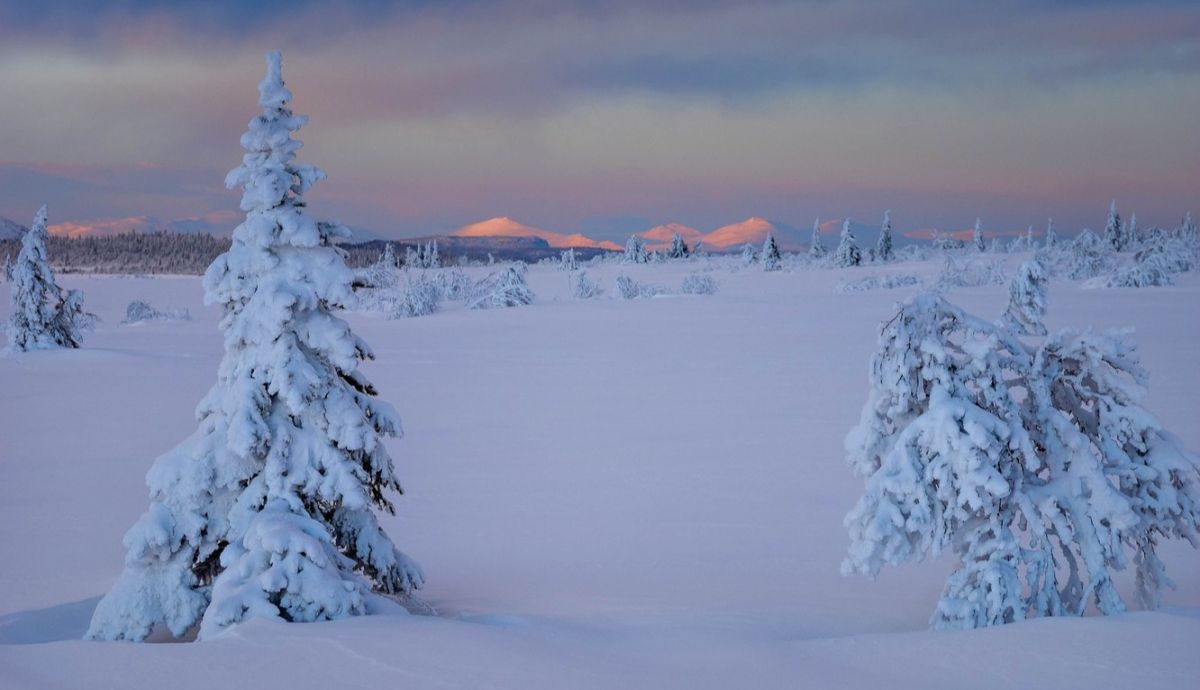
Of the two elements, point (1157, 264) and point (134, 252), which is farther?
point (134, 252)

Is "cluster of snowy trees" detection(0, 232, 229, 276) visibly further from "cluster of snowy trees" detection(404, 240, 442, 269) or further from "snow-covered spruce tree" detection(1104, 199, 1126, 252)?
"snow-covered spruce tree" detection(1104, 199, 1126, 252)

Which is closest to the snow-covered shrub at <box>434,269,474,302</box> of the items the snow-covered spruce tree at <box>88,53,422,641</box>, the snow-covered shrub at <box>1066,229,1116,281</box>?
the snow-covered shrub at <box>1066,229,1116,281</box>

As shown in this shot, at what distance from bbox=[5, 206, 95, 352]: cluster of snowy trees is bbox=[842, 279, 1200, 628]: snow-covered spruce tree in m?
31.0

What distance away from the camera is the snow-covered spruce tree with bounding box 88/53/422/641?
753 centimetres

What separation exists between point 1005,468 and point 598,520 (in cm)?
651

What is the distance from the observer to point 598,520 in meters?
13.1

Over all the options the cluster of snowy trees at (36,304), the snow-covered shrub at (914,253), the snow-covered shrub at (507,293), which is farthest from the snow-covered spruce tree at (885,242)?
the cluster of snowy trees at (36,304)

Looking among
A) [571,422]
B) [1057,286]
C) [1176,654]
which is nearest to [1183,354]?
[571,422]

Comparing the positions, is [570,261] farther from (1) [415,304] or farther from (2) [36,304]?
→ (2) [36,304]

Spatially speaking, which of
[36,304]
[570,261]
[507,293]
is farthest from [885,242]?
[36,304]

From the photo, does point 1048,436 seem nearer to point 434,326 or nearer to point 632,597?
point 632,597

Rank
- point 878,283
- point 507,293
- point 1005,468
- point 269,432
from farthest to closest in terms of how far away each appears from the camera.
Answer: point 878,283 < point 507,293 < point 269,432 < point 1005,468

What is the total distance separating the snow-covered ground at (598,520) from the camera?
5.41 m

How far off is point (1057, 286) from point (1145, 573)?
122 feet
